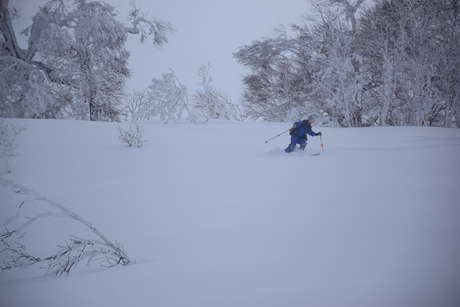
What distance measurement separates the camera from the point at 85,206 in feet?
14.0

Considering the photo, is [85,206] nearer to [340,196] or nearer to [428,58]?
[340,196]

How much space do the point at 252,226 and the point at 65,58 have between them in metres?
15.2

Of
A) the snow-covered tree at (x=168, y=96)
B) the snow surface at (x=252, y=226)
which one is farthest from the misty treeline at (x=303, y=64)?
the snow surface at (x=252, y=226)

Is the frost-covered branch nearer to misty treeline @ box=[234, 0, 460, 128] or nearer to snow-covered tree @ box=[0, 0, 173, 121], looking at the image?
snow-covered tree @ box=[0, 0, 173, 121]

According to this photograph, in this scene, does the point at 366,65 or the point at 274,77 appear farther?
the point at 274,77

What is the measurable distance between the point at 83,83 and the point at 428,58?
17.6 metres

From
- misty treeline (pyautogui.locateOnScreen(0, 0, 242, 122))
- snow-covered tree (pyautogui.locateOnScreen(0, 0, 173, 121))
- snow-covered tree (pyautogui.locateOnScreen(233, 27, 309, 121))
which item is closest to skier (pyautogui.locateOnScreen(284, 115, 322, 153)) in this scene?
misty treeline (pyautogui.locateOnScreen(0, 0, 242, 122))

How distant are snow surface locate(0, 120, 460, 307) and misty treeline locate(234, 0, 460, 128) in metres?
7.55

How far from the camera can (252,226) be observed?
279cm

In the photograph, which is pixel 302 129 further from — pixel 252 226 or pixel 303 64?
pixel 303 64

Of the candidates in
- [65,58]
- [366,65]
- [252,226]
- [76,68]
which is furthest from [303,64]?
[252,226]

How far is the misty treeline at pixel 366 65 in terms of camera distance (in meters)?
13.3

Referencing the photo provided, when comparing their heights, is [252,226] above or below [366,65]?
below

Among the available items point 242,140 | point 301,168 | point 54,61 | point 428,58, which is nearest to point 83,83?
point 54,61
